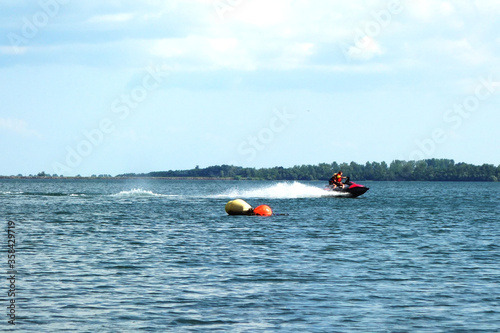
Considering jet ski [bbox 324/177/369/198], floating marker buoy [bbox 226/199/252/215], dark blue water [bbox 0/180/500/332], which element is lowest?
dark blue water [bbox 0/180/500/332]

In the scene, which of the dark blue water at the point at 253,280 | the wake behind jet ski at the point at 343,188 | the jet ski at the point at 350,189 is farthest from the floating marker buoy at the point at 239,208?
the jet ski at the point at 350,189

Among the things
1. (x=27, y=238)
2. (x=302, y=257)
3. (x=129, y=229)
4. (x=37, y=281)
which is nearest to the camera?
(x=37, y=281)

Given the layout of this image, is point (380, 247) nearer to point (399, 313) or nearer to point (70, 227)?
point (399, 313)

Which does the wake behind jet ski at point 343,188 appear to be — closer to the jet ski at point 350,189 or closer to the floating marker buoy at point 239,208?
the jet ski at point 350,189

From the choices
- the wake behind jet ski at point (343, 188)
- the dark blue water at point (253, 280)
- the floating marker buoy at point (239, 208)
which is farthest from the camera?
the wake behind jet ski at point (343, 188)

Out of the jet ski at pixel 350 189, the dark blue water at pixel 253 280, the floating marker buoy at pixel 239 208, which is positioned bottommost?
the dark blue water at pixel 253 280

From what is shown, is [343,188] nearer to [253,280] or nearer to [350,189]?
[350,189]

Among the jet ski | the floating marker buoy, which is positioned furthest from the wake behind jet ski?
the floating marker buoy

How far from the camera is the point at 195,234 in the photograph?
43031 mm

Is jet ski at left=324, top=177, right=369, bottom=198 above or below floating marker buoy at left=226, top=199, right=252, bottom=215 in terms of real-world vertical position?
above

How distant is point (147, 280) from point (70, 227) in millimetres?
24082

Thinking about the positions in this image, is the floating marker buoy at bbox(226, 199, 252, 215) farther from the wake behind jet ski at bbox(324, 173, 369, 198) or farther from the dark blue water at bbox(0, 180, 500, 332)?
the wake behind jet ski at bbox(324, 173, 369, 198)

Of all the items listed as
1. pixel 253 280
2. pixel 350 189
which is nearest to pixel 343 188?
pixel 350 189

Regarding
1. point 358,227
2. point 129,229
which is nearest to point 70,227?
point 129,229
